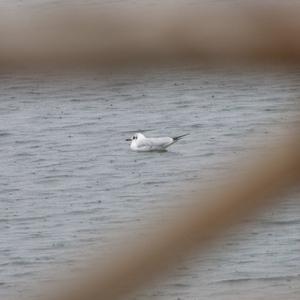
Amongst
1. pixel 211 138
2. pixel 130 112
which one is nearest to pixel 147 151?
pixel 211 138

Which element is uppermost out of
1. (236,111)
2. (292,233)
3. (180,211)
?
(236,111)

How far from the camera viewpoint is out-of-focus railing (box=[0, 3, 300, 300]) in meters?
0.80

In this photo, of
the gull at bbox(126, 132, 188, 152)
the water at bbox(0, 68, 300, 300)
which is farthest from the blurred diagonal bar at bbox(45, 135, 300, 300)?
the gull at bbox(126, 132, 188, 152)

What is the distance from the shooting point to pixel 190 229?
82 cm

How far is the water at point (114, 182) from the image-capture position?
30.9 feet

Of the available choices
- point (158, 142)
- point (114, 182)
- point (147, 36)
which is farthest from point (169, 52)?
point (158, 142)

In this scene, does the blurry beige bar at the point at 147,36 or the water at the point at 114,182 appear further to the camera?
the water at the point at 114,182

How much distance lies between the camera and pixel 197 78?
841 millimetres

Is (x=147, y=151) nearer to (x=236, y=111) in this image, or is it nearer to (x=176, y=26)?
(x=236, y=111)

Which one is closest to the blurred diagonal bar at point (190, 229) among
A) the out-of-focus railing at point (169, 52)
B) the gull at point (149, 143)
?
the out-of-focus railing at point (169, 52)

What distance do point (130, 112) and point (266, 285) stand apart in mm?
8634

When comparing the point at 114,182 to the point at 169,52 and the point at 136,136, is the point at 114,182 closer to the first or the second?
the point at 136,136

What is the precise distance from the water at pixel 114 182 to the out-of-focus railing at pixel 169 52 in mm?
5813

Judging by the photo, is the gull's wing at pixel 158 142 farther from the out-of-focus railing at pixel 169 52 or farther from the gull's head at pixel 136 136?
the out-of-focus railing at pixel 169 52
